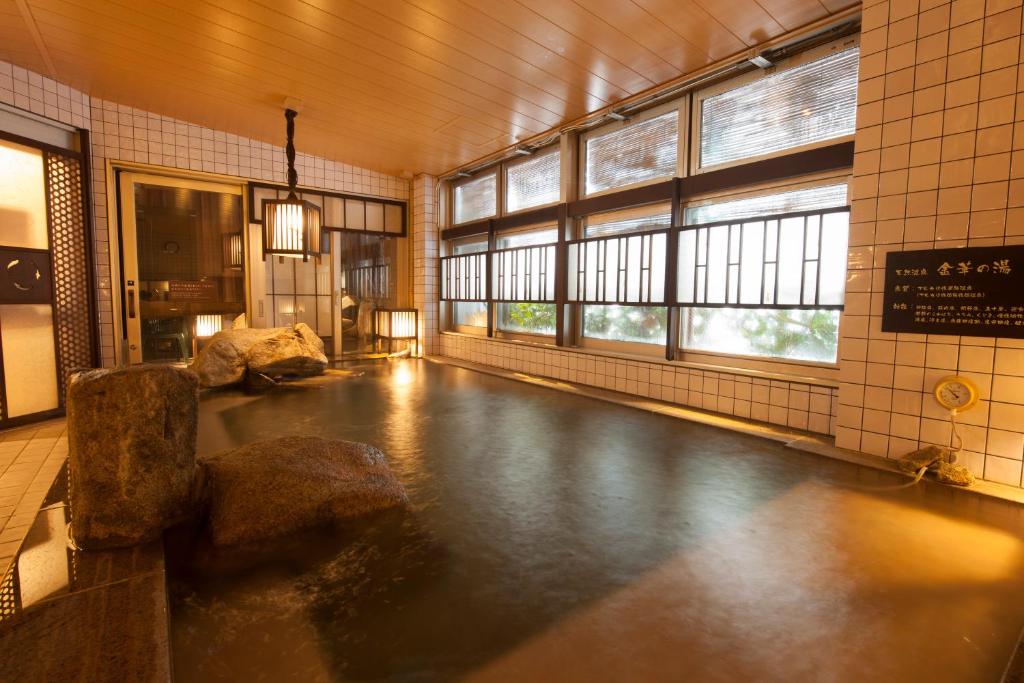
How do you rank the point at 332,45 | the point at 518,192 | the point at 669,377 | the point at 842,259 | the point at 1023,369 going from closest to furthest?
1. the point at 1023,369
2. the point at 842,259
3. the point at 332,45
4. the point at 669,377
5. the point at 518,192

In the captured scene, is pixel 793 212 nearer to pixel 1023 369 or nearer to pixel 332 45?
pixel 1023 369

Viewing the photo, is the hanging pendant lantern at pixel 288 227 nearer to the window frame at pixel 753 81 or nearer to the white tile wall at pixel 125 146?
the white tile wall at pixel 125 146

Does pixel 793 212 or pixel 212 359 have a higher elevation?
pixel 793 212

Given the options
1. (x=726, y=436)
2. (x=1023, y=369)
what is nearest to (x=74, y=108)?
(x=726, y=436)

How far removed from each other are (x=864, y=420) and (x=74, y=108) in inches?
314

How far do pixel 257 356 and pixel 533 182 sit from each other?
4438 mm

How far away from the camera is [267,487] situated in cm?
245

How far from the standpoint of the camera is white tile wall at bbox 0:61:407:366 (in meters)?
4.77

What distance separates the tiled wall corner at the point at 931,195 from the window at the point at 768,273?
14.4 inches

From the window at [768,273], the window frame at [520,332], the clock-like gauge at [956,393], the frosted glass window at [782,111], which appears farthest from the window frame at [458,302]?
the clock-like gauge at [956,393]

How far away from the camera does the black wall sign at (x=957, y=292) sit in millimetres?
2811

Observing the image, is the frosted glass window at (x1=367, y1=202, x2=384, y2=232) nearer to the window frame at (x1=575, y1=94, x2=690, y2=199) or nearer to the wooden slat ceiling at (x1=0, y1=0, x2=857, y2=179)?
the wooden slat ceiling at (x1=0, y1=0, x2=857, y2=179)

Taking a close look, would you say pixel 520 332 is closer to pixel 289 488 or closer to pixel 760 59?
pixel 760 59

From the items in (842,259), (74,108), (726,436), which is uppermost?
(74,108)
